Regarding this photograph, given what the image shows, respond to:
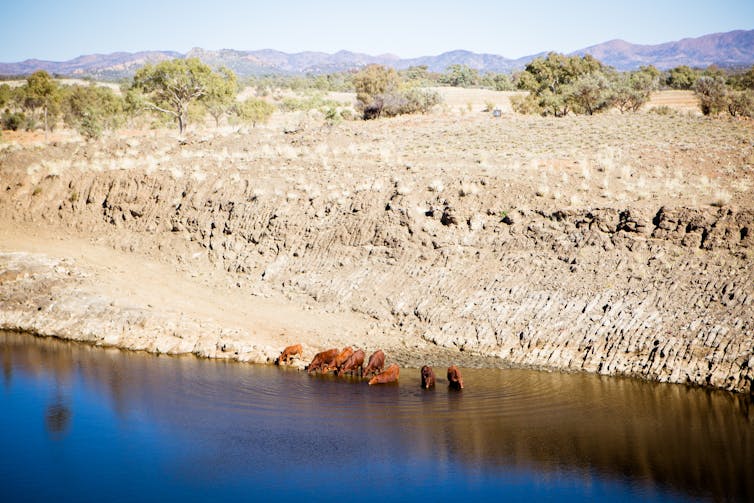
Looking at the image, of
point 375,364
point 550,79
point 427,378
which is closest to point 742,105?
point 550,79

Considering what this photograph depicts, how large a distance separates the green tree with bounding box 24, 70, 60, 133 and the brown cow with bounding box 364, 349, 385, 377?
162ft

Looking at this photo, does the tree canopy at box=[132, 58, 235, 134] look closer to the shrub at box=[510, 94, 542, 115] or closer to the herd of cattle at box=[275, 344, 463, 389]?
the shrub at box=[510, 94, 542, 115]

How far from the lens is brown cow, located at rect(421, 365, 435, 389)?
52.6 feet

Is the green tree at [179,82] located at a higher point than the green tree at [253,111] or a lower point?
higher

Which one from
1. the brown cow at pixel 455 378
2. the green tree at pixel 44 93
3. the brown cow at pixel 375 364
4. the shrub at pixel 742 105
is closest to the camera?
the brown cow at pixel 455 378

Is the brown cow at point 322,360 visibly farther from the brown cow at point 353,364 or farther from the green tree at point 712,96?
the green tree at point 712,96

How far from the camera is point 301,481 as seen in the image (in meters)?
11.5

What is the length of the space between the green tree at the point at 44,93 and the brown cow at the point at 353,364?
161 ft

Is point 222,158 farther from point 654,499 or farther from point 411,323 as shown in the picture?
point 654,499

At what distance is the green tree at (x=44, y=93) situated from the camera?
194 ft

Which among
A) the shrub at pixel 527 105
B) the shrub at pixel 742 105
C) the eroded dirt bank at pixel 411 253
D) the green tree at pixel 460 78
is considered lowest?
the eroded dirt bank at pixel 411 253

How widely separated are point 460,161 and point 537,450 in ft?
55.0

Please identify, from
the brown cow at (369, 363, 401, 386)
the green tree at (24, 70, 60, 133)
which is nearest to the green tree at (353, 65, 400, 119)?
the green tree at (24, 70, 60, 133)

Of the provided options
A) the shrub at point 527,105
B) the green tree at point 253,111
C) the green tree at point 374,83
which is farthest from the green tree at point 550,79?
the green tree at point 253,111
